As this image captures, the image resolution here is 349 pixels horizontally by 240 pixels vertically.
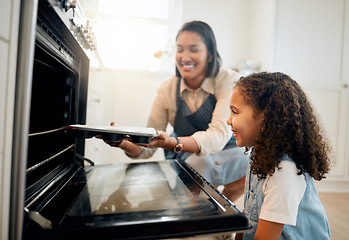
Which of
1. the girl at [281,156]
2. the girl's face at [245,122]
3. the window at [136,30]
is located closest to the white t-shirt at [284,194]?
the girl at [281,156]

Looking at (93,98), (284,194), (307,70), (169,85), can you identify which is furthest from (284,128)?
(307,70)

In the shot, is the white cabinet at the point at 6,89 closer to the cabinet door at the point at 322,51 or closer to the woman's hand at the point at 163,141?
the woman's hand at the point at 163,141

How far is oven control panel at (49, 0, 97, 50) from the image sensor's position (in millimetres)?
510

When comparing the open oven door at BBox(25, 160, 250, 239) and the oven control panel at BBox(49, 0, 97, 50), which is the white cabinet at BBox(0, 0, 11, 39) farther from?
the open oven door at BBox(25, 160, 250, 239)

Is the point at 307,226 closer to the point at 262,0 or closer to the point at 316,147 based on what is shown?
the point at 316,147

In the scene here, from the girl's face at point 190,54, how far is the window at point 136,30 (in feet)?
4.26

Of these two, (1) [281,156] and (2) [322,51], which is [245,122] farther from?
(2) [322,51]

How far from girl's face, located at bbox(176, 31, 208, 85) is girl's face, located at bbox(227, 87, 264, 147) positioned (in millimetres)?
531

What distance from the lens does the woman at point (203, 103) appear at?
1.24 meters

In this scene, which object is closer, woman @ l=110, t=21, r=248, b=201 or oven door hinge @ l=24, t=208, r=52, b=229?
oven door hinge @ l=24, t=208, r=52, b=229

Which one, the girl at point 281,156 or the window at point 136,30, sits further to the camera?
the window at point 136,30

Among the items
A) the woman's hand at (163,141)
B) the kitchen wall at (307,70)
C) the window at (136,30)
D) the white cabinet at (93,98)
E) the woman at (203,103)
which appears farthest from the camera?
the window at (136,30)

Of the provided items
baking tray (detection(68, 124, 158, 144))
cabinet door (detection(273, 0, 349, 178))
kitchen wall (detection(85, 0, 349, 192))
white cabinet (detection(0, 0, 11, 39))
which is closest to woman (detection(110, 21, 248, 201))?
baking tray (detection(68, 124, 158, 144))

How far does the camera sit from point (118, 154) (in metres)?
2.38
